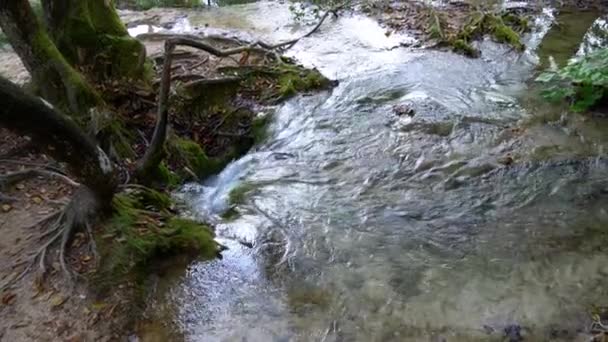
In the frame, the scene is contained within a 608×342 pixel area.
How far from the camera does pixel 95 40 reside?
24.6 ft

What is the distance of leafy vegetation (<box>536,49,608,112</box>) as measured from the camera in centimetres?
639

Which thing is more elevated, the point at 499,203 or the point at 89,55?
the point at 89,55

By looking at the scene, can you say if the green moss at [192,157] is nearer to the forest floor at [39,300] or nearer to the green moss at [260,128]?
the green moss at [260,128]

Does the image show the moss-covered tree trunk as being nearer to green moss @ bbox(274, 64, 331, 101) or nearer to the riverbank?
the riverbank

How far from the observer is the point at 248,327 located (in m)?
4.34

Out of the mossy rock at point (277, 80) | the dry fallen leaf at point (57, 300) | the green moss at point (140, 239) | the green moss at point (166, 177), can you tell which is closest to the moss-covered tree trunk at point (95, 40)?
the mossy rock at point (277, 80)

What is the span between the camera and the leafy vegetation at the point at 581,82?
6.39 meters

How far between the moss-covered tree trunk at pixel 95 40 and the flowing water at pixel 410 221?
2214mm

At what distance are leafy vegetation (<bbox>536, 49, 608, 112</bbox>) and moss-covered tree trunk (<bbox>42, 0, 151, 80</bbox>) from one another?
5.76 m

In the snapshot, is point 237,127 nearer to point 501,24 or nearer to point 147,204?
point 147,204

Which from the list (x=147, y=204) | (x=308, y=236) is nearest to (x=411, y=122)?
(x=308, y=236)

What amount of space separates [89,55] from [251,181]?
3.12 m

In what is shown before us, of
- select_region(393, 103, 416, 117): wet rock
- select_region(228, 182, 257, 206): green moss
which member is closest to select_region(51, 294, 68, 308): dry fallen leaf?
select_region(228, 182, 257, 206): green moss

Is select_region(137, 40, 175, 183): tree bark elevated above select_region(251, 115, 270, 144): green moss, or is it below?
above
